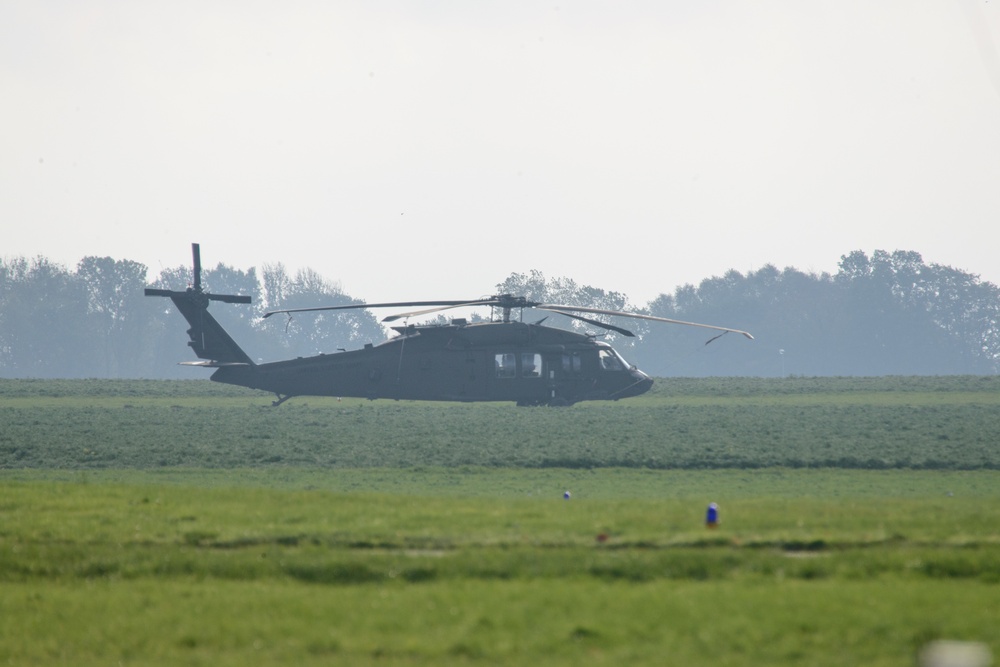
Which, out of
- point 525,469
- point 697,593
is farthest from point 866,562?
point 525,469

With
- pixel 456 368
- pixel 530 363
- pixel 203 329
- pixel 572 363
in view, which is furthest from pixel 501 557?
pixel 203 329

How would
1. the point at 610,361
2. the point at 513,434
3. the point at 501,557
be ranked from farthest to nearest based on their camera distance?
the point at 610,361
the point at 513,434
the point at 501,557

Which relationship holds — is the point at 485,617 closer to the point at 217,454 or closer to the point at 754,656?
the point at 754,656

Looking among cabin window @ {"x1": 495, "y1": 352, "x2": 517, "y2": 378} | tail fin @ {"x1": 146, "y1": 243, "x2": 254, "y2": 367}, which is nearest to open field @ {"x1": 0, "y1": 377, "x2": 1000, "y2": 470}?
cabin window @ {"x1": 495, "y1": 352, "x2": 517, "y2": 378}

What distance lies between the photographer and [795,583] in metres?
10.1

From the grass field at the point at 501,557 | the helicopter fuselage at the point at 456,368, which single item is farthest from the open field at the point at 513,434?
the helicopter fuselage at the point at 456,368

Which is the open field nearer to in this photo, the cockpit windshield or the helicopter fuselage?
the helicopter fuselage

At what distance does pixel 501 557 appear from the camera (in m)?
11.3

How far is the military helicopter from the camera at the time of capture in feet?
111

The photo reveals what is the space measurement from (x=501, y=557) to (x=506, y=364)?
74.6 feet

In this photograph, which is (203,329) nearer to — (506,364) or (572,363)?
(506,364)

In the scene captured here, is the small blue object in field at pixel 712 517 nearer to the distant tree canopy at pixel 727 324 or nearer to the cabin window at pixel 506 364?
the cabin window at pixel 506 364

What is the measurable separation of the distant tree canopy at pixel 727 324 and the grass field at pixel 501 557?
102228 mm

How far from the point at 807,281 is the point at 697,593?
150 meters
